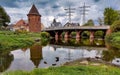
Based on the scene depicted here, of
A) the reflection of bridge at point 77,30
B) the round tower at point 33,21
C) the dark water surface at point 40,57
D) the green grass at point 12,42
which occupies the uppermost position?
the round tower at point 33,21

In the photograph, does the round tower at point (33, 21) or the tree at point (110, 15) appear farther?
the round tower at point (33, 21)

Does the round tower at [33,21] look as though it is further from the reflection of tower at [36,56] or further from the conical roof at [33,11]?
the reflection of tower at [36,56]

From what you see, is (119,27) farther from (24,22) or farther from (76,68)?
(24,22)

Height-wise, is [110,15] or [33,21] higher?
[110,15]

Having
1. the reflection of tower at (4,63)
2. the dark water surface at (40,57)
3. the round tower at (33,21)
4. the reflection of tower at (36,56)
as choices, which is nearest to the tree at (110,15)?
the round tower at (33,21)

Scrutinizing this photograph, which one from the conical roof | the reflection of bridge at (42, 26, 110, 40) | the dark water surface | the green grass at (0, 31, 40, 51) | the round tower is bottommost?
the dark water surface

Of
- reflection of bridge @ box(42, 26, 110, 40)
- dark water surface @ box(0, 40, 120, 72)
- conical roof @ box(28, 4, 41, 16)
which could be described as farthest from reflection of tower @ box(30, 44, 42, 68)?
conical roof @ box(28, 4, 41, 16)

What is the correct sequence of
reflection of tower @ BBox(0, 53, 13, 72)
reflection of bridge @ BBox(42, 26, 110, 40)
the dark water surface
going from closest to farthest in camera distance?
reflection of tower @ BBox(0, 53, 13, 72) → the dark water surface → reflection of bridge @ BBox(42, 26, 110, 40)

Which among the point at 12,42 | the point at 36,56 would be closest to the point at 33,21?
the point at 12,42

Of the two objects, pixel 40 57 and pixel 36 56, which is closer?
pixel 40 57

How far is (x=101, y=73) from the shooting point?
15.8 metres

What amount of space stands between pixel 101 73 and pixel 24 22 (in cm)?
11653

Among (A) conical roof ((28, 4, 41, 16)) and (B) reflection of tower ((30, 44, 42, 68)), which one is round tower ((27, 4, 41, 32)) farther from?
(B) reflection of tower ((30, 44, 42, 68))

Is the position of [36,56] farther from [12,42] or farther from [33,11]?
[33,11]
